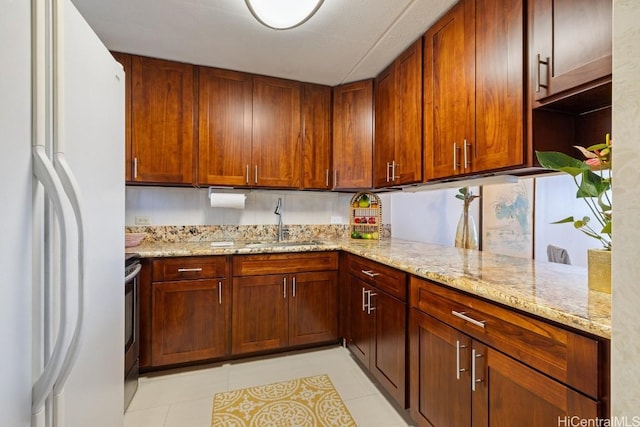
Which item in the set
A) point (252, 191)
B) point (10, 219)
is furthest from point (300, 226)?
point (10, 219)

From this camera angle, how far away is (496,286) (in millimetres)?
1079

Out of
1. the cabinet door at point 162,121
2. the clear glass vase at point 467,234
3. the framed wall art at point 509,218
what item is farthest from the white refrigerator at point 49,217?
the framed wall art at point 509,218

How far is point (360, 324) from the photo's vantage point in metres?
2.12

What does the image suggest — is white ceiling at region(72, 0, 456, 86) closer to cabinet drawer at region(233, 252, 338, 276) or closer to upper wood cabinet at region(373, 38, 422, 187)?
upper wood cabinet at region(373, 38, 422, 187)

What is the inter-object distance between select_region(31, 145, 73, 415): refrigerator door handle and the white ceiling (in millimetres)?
1437

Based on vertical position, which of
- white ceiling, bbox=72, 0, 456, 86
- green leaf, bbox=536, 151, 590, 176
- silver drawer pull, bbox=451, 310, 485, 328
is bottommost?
silver drawer pull, bbox=451, 310, 485, 328

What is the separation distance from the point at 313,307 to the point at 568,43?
213cm

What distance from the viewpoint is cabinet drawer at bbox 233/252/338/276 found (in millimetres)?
2207

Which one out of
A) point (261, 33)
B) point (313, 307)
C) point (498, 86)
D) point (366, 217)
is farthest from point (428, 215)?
point (261, 33)

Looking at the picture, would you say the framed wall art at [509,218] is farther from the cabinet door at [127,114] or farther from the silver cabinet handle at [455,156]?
the cabinet door at [127,114]

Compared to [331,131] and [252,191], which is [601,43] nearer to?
[331,131]

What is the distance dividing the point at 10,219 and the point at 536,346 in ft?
4.52

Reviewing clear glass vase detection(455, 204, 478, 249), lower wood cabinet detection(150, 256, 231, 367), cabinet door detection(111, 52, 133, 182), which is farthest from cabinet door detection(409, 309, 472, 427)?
cabinet door detection(111, 52, 133, 182)

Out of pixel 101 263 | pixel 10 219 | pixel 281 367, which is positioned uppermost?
pixel 10 219
